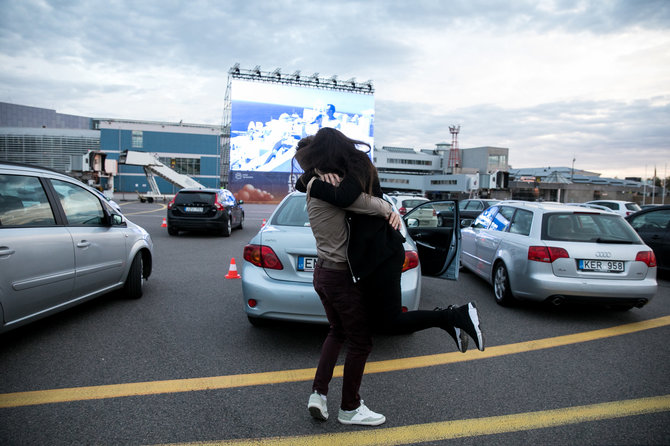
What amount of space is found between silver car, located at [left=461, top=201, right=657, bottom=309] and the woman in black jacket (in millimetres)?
3202

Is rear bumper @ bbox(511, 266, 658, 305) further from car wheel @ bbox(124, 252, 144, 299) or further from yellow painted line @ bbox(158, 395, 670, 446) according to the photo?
car wheel @ bbox(124, 252, 144, 299)

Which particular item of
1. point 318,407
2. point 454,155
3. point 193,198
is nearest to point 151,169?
point 193,198

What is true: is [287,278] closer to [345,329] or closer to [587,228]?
[345,329]

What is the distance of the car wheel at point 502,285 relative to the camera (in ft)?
17.9

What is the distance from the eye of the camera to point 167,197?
124 feet

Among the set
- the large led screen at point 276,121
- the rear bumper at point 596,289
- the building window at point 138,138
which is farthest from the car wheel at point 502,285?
the building window at point 138,138

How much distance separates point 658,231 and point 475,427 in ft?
25.4

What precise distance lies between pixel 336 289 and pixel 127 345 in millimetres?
2521

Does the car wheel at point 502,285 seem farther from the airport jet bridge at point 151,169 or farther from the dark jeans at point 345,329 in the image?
the airport jet bridge at point 151,169

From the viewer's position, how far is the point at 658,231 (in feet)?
26.6

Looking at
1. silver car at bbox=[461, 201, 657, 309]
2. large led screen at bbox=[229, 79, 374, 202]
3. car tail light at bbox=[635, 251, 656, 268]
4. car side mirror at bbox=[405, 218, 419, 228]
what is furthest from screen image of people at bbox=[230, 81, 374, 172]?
car tail light at bbox=[635, 251, 656, 268]

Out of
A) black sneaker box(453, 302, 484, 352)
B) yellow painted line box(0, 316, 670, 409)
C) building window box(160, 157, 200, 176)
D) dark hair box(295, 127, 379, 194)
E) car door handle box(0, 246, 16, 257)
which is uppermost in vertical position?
building window box(160, 157, 200, 176)

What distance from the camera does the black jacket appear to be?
2.29 m

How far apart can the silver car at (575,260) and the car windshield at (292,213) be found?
9.08 ft
